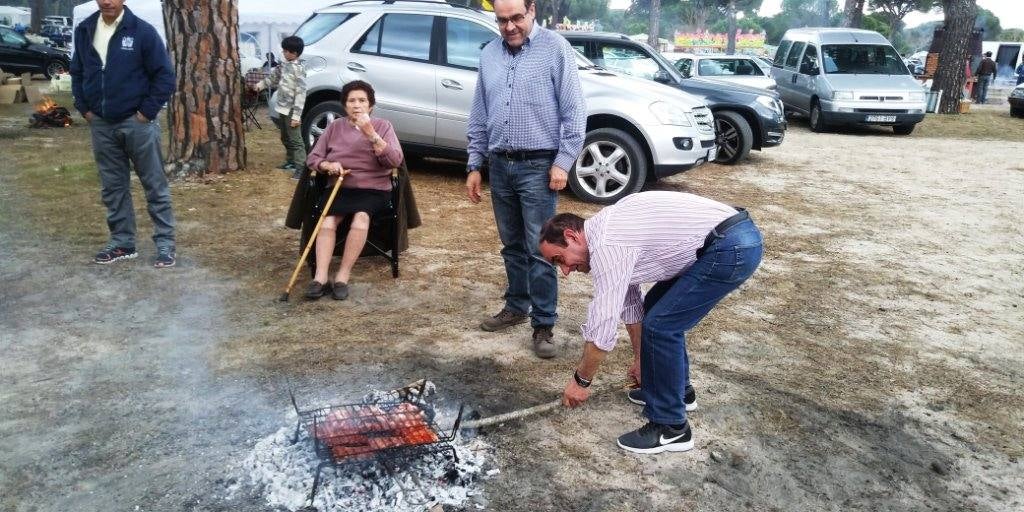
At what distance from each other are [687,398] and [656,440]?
49 cm

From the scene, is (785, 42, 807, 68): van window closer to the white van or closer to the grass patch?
the white van

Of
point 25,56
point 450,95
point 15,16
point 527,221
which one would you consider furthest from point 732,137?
point 15,16

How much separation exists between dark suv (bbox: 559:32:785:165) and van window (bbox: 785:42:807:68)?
618cm

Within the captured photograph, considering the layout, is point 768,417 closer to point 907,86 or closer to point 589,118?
point 589,118

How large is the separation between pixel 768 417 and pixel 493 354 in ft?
4.96

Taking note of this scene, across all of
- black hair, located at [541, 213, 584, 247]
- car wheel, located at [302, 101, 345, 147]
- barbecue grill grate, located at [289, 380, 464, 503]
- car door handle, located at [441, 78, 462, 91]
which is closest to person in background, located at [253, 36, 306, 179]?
car wheel, located at [302, 101, 345, 147]

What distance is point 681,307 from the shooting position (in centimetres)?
318

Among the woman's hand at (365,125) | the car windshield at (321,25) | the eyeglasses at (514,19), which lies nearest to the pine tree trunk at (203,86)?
the car windshield at (321,25)

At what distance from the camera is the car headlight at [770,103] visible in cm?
1070

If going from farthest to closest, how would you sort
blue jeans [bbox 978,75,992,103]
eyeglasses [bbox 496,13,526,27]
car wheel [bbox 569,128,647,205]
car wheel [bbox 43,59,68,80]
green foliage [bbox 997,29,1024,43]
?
green foliage [bbox 997,29,1024,43]
blue jeans [bbox 978,75,992,103]
car wheel [bbox 43,59,68,80]
car wheel [bbox 569,128,647,205]
eyeglasses [bbox 496,13,526,27]

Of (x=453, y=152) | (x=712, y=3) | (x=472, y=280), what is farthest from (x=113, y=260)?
(x=712, y=3)

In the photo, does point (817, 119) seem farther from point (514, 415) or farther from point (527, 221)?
point (514, 415)

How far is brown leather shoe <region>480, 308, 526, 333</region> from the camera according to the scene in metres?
4.74

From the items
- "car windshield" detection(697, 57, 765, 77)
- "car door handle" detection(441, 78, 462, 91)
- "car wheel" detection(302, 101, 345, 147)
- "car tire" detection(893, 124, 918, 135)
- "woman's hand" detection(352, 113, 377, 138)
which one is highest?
"car windshield" detection(697, 57, 765, 77)
